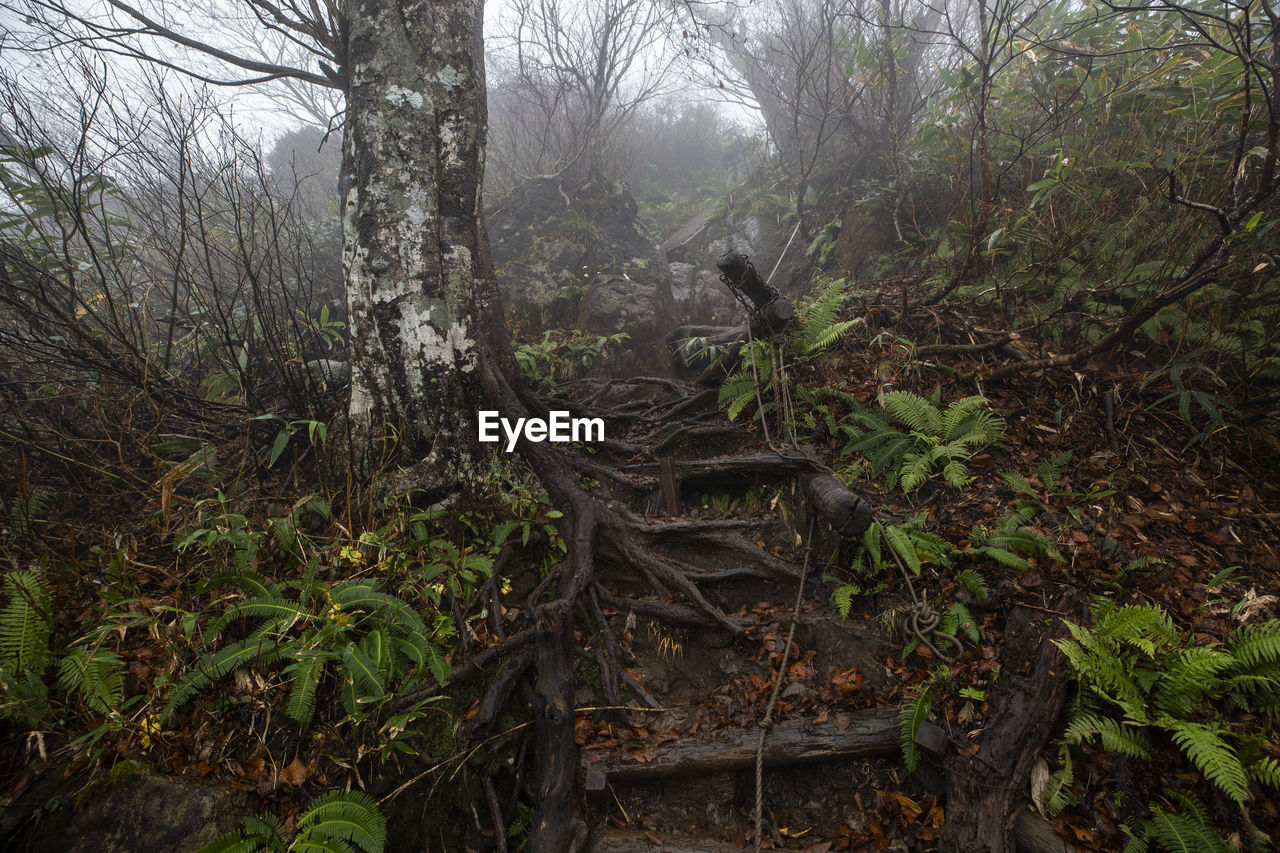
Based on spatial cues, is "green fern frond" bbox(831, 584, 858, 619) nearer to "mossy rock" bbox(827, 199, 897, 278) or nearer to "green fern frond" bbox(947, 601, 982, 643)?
"green fern frond" bbox(947, 601, 982, 643)

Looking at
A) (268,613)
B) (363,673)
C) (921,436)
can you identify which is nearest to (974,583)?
(921,436)

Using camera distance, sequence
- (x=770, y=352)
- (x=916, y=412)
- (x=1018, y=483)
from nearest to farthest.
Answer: (x=1018, y=483)
(x=916, y=412)
(x=770, y=352)

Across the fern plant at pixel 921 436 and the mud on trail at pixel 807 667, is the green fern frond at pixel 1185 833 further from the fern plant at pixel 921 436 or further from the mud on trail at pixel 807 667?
the fern plant at pixel 921 436

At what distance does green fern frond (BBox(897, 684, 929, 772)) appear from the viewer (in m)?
2.61

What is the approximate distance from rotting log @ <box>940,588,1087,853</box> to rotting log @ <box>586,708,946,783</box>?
0.37 meters

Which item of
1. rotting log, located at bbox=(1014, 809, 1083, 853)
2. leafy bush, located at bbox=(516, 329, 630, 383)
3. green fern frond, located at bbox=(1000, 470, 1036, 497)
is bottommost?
rotting log, located at bbox=(1014, 809, 1083, 853)

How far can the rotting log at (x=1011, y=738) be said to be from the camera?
90.7 inches

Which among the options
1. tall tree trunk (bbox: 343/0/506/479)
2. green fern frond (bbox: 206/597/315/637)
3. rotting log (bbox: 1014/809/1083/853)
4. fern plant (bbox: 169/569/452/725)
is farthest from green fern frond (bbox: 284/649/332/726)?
rotting log (bbox: 1014/809/1083/853)

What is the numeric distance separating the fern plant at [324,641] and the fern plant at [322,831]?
1.34ft

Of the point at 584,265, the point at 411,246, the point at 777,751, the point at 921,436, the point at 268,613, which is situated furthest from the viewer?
the point at 584,265

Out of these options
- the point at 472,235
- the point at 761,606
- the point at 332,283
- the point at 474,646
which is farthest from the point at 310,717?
the point at 332,283

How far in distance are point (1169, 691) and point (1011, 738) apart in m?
0.71

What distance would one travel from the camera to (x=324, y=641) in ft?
9.48

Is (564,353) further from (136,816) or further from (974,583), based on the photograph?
(136,816)
